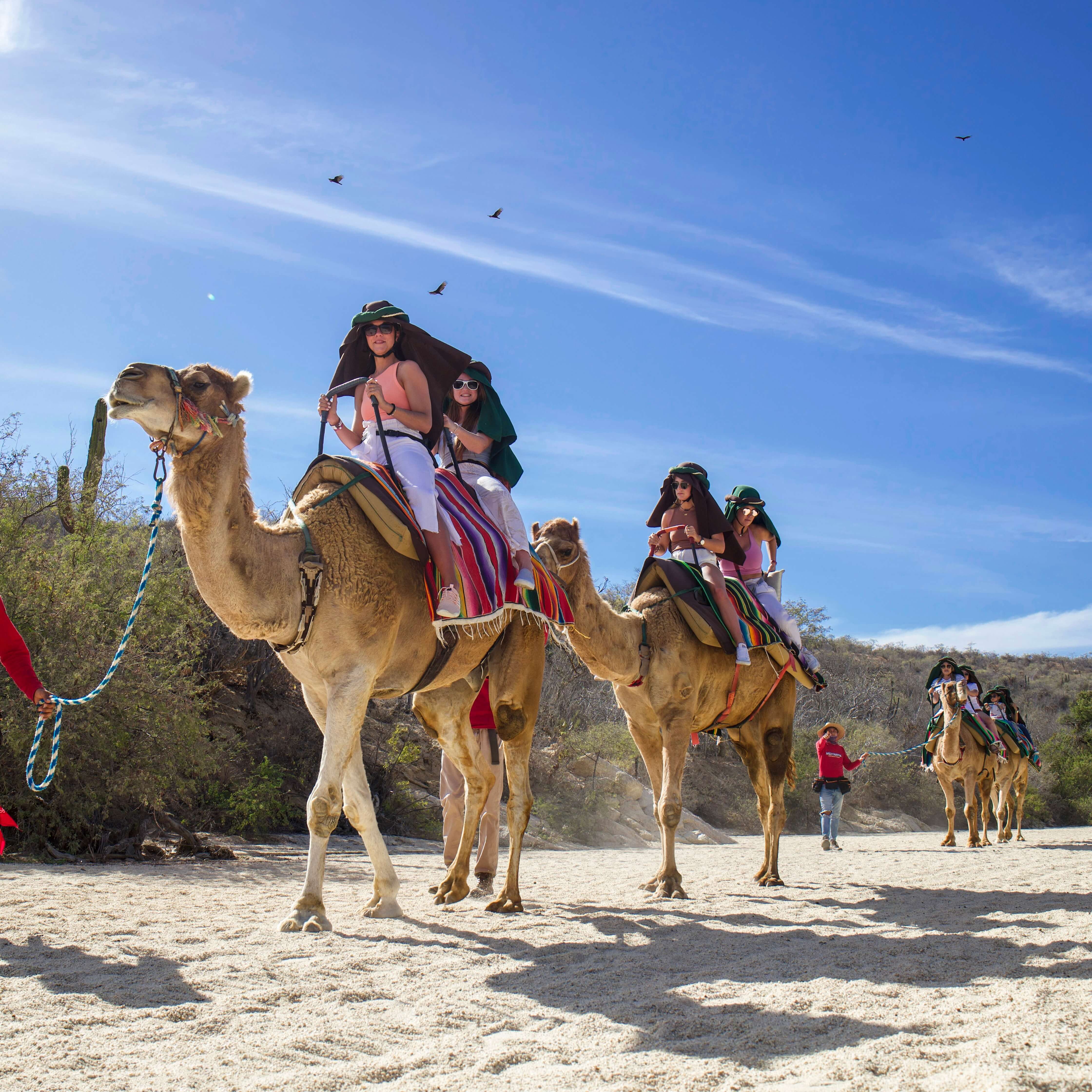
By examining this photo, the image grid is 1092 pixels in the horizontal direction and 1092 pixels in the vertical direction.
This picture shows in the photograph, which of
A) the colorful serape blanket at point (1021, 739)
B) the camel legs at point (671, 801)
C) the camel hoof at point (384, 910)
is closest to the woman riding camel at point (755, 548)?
the camel legs at point (671, 801)

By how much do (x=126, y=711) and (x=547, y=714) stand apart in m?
13.3

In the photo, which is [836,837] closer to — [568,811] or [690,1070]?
[568,811]

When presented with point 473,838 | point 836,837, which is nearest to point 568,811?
point 836,837

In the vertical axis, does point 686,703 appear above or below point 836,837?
above

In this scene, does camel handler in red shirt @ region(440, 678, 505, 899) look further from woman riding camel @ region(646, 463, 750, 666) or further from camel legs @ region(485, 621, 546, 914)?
woman riding camel @ region(646, 463, 750, 666)

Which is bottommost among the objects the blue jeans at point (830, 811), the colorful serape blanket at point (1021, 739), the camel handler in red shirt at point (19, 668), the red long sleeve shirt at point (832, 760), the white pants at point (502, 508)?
the blue jeans at point (830, 811)

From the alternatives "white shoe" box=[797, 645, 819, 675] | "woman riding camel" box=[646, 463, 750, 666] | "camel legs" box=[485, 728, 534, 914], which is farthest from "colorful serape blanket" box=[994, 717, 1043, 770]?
"camel legs" box=[485, 728, 534, 914]

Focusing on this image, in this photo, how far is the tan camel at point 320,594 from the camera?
5.00m

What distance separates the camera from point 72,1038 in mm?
3252

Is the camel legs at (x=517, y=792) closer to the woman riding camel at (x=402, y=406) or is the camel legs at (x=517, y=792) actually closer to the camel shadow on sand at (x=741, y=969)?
the camel shadow on sand at (x=741, y=969)

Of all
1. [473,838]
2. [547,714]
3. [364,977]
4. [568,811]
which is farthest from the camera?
[547,714]

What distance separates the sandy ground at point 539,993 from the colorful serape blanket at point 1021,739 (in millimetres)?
11423

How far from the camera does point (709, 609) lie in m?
8.34

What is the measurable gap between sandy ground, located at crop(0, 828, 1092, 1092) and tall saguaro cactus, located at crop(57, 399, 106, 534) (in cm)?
533
